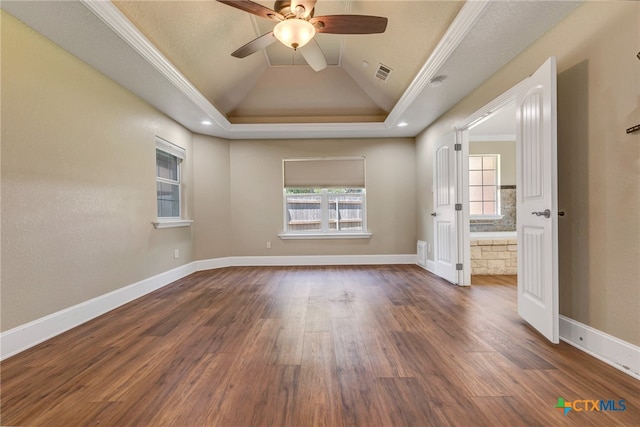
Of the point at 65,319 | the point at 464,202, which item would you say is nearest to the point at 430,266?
the point at 464,202

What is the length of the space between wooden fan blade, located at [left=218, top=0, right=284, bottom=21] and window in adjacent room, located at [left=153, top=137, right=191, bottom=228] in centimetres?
254

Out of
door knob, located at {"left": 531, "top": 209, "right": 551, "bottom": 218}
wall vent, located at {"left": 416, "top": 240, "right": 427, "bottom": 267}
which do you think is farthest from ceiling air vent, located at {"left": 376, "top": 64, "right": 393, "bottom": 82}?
wall vent, located at {"left": 416, "top": 240, "right": 427, "bottom": 267}

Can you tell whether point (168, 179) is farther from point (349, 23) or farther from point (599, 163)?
point (599, 163)

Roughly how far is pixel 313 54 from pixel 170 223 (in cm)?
296

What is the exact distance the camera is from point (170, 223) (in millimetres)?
3908

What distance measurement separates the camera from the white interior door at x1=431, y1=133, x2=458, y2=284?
370 cm

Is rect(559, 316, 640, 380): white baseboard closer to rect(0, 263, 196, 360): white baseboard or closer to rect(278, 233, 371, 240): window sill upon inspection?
rect(278, 233, 371, 240): window sill

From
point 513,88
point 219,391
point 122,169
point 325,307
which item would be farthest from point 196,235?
point 513,88

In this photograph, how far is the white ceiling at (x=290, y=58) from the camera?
209 cm

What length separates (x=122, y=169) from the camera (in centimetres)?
310

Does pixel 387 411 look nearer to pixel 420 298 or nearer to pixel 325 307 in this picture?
pixel 325 307

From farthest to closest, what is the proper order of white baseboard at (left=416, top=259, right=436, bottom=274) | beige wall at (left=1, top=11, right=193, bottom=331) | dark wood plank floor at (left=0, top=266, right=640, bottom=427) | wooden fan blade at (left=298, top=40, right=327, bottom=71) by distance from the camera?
white baseboard at (left=416, top=259, right=436, bottom=274) → wooden fan blade at (left=298, top=40, right=327, bottom=71) → beige wall at (left=1, top=11, right=193, bottom=331) → dark wood plank floor at (left=0, top=266, right=640, bottom=427)

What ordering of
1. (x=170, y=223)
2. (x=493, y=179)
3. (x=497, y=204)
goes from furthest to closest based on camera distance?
(x=493, y=179) → (x=497, y=204) → (x=170, y=223)

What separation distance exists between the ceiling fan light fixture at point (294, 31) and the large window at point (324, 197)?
3.11m
